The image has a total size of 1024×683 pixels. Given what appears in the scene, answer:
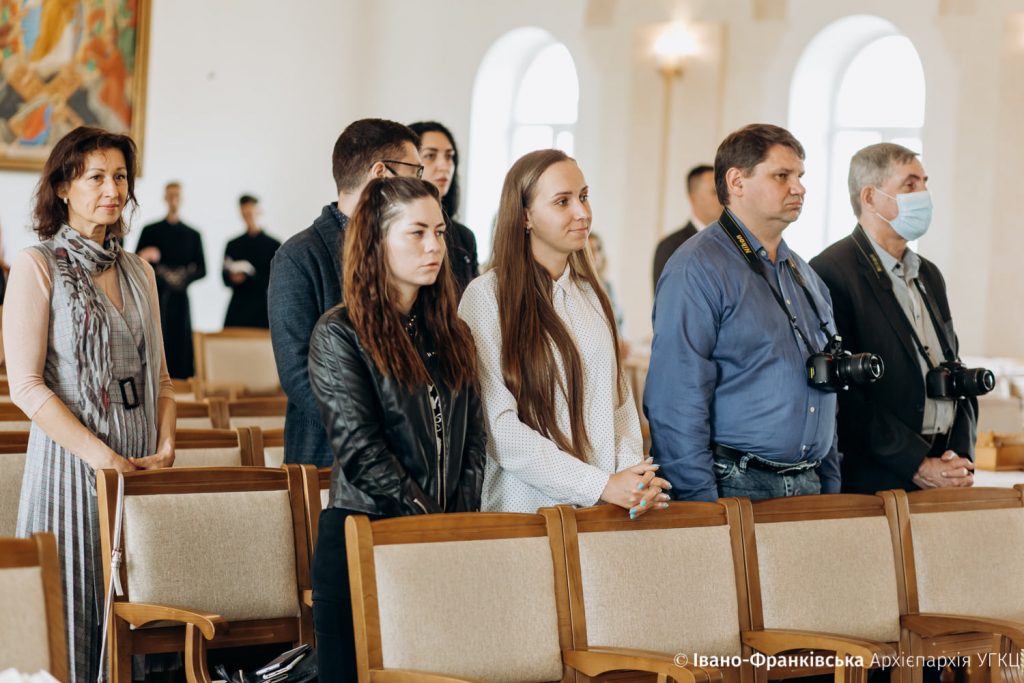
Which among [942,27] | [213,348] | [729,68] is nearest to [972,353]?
[942,27]

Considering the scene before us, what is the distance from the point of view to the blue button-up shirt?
3.31m

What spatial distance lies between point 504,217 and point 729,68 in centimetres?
771

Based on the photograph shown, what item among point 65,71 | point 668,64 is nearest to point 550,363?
point 668,64

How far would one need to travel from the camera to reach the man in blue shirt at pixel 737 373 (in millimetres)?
3320

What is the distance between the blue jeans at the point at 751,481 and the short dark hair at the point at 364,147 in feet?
3.96

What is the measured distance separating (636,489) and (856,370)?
0.73 m

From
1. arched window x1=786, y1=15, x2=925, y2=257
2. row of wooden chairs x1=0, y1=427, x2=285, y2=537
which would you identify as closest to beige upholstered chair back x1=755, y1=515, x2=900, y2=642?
row of wooden chairs x1=0, y1=427, x2=285, y2=537

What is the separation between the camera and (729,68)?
10.5 m

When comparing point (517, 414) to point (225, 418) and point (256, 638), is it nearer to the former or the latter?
point (256, 638)

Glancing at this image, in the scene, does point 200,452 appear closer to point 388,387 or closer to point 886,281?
point 388,387

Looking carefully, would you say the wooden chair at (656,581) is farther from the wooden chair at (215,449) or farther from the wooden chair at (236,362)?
the wooden chair at (236,362)

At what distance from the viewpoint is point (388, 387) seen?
106 inches

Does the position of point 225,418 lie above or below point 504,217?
below

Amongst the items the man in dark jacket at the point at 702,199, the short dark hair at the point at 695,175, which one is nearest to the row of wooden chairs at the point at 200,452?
the man in dark jacket at the point at 702,199
